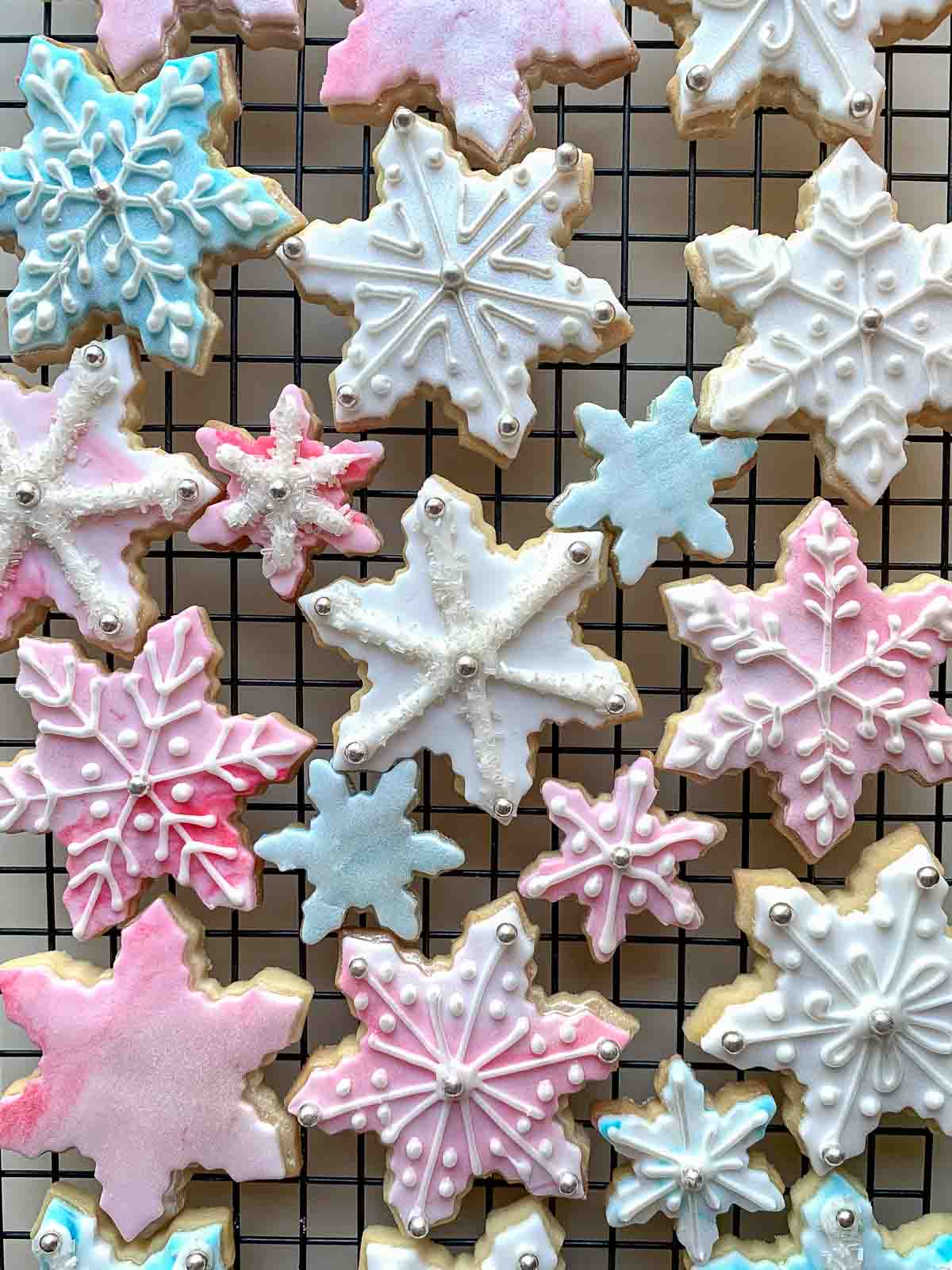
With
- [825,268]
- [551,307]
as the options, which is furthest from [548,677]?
[825,268]

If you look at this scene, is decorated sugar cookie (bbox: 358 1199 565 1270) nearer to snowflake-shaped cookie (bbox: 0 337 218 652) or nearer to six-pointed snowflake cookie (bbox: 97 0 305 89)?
snowflake-shaped cookie (bbox: 0 337 218 652)

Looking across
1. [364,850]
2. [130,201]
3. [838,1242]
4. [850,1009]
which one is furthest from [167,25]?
[838,1242]

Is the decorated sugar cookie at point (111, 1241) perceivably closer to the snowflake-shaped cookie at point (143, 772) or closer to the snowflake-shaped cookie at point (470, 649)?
the snowflake-shaped cookie at point (143, 772)

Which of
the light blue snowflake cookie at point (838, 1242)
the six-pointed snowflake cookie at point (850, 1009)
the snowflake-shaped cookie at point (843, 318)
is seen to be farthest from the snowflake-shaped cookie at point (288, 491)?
the light blue snowflake cookie at point (838, 1242)

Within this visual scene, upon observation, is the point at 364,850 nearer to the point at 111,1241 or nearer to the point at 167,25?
the point at 111,1241

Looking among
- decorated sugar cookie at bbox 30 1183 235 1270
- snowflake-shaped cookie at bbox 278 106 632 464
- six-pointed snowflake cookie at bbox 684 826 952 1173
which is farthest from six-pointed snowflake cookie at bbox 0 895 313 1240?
snowflake-shaped cookie at bbox 278 106 632 464

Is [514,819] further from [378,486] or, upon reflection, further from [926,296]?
[926,296]
